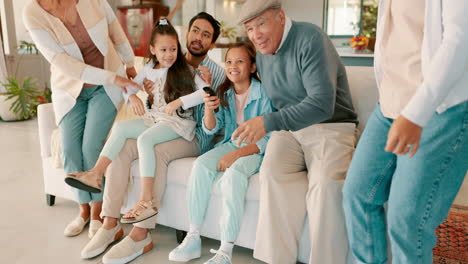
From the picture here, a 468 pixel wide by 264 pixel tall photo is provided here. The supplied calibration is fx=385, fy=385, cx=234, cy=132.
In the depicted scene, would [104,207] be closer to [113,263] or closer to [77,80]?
[113,263]

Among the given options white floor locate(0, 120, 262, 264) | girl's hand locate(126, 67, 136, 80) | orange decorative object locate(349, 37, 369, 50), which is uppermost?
orange decorative object locate(349, 37, 369, 50)

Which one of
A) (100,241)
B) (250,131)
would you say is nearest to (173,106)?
(250,131)

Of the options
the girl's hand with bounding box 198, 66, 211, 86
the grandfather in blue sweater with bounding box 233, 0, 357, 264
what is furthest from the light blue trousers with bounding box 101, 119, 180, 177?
the grandfather in blue sweater with bounding box 233, 0, 357, 264

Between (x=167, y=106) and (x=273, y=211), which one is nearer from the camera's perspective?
(x=273, y=211)

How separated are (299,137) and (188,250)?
745 millimetres

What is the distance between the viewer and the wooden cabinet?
7.17 m

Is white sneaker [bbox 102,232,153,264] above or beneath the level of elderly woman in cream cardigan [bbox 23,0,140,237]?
beneath

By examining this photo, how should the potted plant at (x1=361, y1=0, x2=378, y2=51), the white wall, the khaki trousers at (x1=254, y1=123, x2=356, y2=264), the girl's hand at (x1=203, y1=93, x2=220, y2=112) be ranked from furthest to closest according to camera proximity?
the white wall < the potted plant at (x1=361, y1=0, x2=378, y2=51) < the girl's hand at (x1=203, y1=93, x2=220, y2=112) < the khaki trousers at (x1=254, y1=123, x2=356, y2=264)

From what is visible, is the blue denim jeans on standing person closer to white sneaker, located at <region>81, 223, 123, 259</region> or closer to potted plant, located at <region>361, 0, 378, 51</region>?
white sneaker, located at <region>81, 223, 123, 259</region>

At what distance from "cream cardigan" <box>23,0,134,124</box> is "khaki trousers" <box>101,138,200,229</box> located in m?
0.37

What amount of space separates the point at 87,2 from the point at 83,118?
0.64 meters

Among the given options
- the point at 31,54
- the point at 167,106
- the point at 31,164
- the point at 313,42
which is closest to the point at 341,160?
the point at 313,42

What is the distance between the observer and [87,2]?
2.10 metres

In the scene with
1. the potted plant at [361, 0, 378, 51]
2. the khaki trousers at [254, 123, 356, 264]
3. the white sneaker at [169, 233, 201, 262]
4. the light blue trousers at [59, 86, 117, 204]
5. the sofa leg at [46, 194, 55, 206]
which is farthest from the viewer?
the potted plant at [361, 0, 378, 51]
